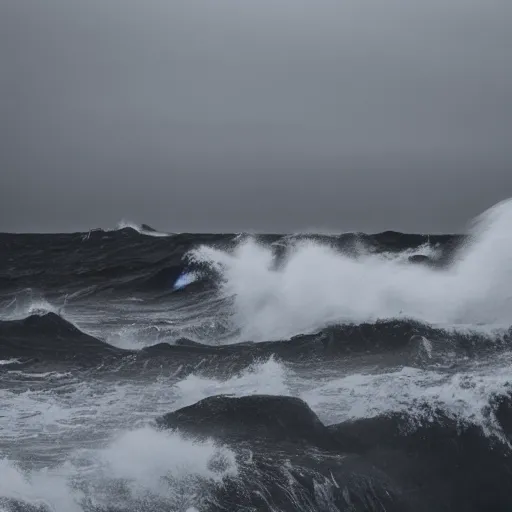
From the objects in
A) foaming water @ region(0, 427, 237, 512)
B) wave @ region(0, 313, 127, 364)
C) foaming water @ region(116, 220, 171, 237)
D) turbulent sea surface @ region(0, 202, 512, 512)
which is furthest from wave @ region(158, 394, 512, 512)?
foaming water @ region(116, 220, 171, 237)

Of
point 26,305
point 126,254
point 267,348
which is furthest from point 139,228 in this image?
point 267,348

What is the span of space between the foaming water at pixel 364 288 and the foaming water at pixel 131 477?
7276 millimetres

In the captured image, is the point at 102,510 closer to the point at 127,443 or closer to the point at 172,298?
the point at 127,443

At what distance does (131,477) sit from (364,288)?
40.7 ft

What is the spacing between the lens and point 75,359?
13.4 metres

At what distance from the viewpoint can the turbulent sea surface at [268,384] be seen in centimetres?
764

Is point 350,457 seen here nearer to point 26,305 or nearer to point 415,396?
point 415,396

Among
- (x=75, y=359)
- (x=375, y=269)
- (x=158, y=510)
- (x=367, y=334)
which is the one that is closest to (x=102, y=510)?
(x=158, y=510)

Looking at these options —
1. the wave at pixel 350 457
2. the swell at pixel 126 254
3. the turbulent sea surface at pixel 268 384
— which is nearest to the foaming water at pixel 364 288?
the turbulent sea surface at pixel 268 384

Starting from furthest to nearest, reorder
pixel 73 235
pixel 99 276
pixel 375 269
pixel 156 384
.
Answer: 1. pixel 73 235
2. pixel 99 276
3. pixel 375 269
4. pixel 156 384

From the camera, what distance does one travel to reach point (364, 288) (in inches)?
762

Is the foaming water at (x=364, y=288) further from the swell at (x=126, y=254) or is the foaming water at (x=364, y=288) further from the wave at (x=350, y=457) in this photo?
the wave at (x=350, y=457)

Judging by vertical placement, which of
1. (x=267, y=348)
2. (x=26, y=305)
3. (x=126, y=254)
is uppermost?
(x=126, y=254)

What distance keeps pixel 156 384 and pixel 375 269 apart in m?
10.7
